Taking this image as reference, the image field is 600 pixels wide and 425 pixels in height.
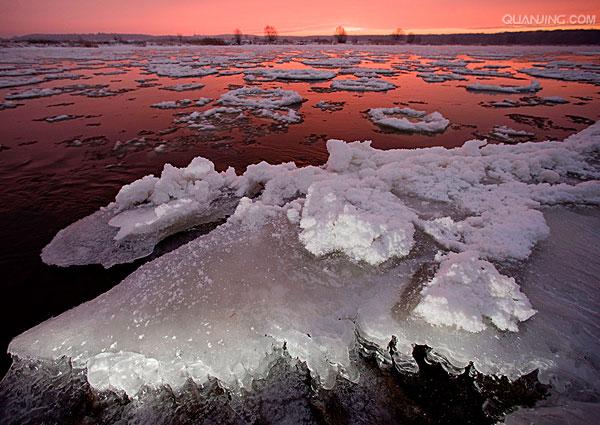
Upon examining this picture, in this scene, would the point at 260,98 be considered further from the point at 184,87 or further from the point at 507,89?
the point at 507,89

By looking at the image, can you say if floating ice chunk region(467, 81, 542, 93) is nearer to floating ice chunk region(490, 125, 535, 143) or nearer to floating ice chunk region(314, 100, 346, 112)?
floating ice chunk region(490, 125, 535, 143)

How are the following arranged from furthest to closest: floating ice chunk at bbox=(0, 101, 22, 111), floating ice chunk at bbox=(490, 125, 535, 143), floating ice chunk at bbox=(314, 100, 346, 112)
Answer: floating ice chunk at bbox=(314, 100, 346, 112)
floating ice chunk at bbox=(0, 101, 22, 111)
floating ice chunk at bbox=(490, 125, 535, 143)

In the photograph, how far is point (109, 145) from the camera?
6.16 metres

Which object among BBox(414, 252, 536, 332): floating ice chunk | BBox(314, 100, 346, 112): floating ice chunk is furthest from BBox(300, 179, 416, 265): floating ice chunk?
BBox(314, 100, 346, 112): floating ice chunk

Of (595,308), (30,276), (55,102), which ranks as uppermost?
(55,102)

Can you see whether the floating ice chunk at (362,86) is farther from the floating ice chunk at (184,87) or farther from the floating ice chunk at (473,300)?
the floating ice chunk at (473,300)

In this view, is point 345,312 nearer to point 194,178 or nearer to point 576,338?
point 576,338

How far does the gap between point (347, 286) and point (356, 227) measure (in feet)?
1.81

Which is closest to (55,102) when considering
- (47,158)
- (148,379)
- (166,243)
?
(47,158)

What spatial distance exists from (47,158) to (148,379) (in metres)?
5.69

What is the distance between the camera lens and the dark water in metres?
2.83

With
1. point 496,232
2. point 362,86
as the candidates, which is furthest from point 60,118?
point 362,86

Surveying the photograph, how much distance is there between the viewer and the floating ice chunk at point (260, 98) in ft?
30.8

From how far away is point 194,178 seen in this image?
399 centimetres
